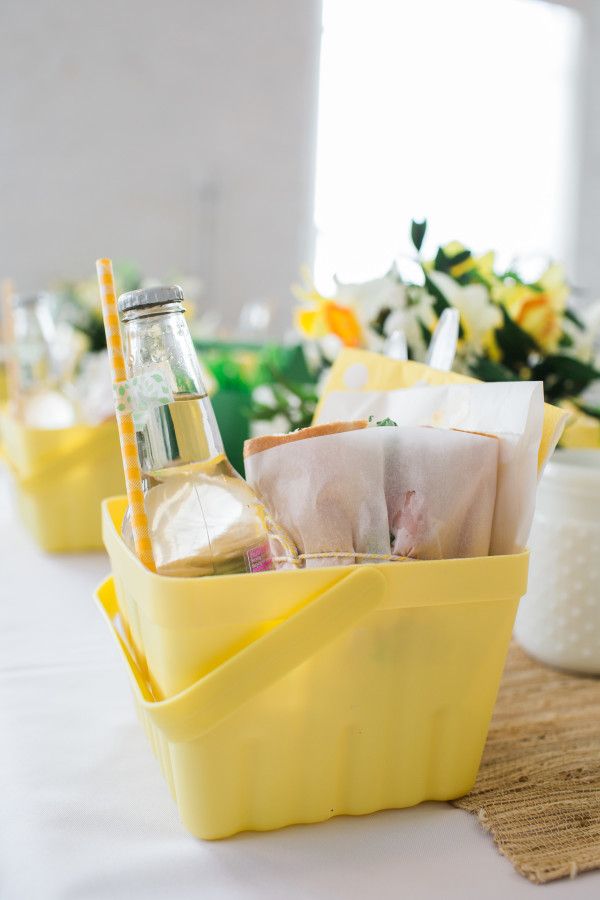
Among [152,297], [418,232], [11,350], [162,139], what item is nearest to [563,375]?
[418,232]

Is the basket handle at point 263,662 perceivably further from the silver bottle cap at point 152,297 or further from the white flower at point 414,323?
the white flower at point 414,323

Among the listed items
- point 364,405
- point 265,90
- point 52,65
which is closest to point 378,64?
point 265,90

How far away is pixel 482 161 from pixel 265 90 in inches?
51.1

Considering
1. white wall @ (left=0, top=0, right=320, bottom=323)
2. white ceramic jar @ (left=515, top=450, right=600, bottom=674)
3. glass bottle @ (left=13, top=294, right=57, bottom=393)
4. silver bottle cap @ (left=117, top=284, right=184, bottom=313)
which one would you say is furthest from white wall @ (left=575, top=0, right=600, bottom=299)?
silver bottle cap @ (left=117, top=284, right=184, bottom=313)

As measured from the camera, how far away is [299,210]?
3330 millimetres

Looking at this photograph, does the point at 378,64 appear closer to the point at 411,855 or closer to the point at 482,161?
the point at 482,161

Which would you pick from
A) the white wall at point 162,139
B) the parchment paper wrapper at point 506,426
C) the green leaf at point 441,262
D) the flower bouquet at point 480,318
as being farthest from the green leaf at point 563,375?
the white wall at point 162,139

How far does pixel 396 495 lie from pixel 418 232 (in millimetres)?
341

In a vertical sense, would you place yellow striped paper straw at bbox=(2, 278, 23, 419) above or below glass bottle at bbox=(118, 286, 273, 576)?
below

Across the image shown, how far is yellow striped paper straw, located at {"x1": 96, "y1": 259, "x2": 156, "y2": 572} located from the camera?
1.05 ft

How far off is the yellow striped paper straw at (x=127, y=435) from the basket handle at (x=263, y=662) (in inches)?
2.2

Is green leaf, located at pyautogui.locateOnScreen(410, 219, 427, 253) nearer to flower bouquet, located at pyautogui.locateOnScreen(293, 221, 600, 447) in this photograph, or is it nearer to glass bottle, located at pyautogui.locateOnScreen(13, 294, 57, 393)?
flower bouquet, located at pyautogui.locateOnScreen(293, 221, 600, 447)

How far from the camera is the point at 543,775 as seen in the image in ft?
1.24

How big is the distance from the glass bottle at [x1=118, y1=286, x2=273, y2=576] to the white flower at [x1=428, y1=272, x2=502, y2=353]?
293mm
